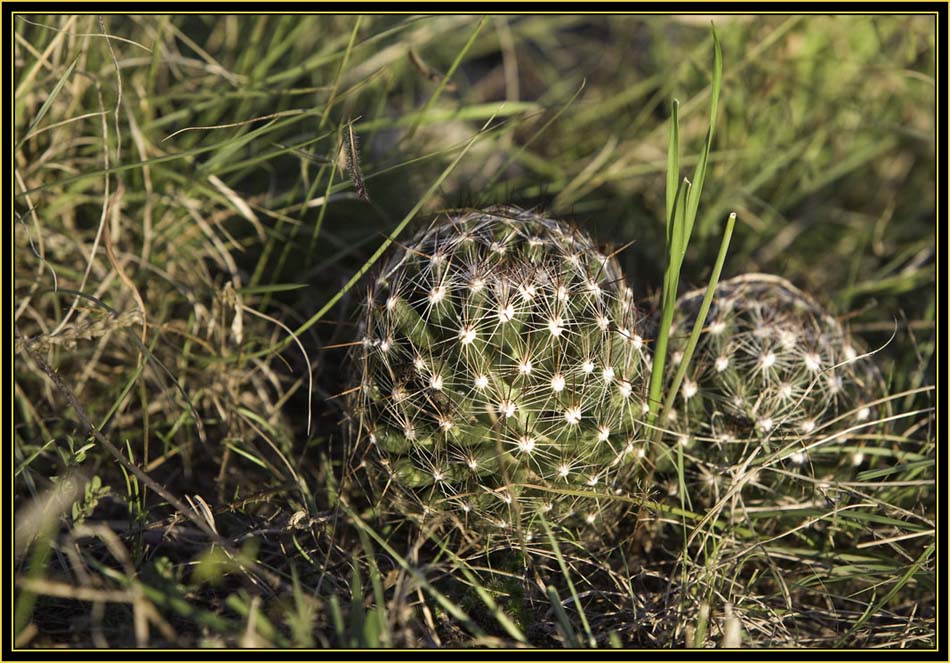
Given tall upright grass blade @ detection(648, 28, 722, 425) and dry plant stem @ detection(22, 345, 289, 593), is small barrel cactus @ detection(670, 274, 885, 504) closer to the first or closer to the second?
tall upright grass blade @ detection(648, 28, 722, 425)

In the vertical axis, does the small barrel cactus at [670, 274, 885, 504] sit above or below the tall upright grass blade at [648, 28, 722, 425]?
below

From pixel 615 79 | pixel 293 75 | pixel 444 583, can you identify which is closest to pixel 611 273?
pixel 444 583

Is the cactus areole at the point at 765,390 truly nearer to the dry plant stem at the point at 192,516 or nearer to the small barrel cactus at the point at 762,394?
the small barrel cactus at the point at 762,394

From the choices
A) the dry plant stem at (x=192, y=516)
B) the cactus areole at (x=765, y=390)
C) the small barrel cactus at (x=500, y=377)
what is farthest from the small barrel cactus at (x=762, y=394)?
the dry plant stem at (x=192, y=516)

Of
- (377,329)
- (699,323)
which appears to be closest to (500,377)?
(377,329)

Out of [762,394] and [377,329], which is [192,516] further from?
[762,394]

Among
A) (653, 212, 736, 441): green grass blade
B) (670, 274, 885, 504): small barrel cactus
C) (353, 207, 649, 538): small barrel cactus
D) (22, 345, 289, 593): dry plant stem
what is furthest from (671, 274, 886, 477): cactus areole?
(22, 345, 289, 593): dry plant stem

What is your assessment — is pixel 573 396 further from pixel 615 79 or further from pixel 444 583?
pixel 615 79
